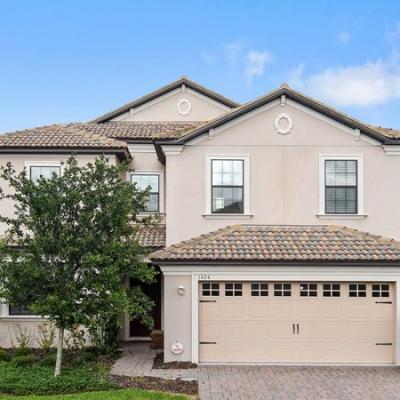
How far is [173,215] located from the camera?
17.2m

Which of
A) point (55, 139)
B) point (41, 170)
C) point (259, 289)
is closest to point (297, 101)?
point (259, 289)

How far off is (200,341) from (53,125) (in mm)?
10093

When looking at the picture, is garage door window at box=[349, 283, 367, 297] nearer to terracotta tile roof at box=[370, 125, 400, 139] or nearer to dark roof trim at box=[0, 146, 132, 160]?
terracotta tile roof at box=[370, 125, 400, 139]

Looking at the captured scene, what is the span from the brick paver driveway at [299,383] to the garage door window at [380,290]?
78.4 inches

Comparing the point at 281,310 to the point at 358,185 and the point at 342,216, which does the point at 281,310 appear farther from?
the point at 358,185

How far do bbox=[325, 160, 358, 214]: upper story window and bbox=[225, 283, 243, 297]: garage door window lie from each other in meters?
3.86

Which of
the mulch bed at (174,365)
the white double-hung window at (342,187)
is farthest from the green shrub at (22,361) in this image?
the white double-hung window at (342,187)

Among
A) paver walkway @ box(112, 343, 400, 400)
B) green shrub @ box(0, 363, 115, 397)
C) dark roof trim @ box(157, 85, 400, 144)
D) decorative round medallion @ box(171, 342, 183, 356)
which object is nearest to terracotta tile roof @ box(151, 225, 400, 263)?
decorative round medallion @ box(171, 342, 183, 356)

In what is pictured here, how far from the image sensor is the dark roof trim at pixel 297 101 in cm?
1689

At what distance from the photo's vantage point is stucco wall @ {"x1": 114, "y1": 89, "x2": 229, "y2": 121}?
77.0ft

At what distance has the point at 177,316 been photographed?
1530cm

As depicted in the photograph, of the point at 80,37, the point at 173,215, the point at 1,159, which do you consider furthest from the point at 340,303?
the point at 80,37

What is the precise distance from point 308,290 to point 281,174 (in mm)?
3774

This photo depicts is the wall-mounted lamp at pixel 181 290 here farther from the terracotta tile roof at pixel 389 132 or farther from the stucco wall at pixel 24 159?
the terracotta tile roof at pixel 389 132
